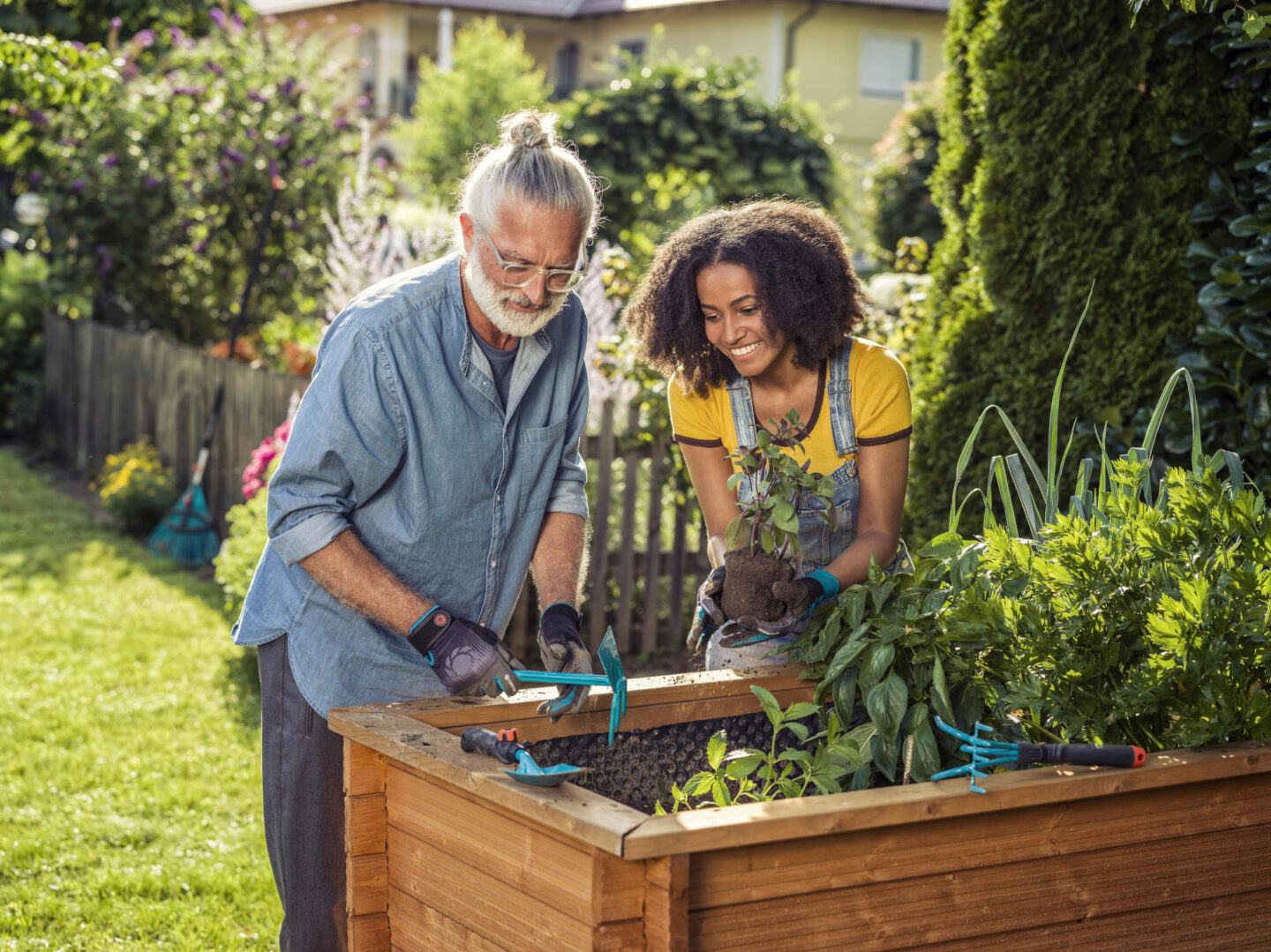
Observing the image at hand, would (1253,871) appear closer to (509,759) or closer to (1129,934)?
(1129,934)

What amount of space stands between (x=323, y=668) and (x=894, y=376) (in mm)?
1184

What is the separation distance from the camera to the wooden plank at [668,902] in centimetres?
154

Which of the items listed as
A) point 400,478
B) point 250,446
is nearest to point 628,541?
point 250,446

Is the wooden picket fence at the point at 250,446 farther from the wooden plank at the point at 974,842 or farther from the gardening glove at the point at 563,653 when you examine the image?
the wooden plank at the point at 974,842

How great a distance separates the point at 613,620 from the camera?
6250 mm

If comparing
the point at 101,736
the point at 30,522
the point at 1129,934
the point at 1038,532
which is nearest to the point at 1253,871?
the point at 1129,934

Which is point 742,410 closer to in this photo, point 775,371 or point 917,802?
point 775,371

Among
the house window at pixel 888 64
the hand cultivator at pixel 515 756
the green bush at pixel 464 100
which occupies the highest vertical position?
the house window at pixel 888 64

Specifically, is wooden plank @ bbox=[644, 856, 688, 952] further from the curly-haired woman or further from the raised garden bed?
the curly-haired woman

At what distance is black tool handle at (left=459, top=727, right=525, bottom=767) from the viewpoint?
1767 mm

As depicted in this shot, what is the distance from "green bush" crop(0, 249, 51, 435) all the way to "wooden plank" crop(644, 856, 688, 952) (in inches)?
483

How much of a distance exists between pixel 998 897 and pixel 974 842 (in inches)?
3.5

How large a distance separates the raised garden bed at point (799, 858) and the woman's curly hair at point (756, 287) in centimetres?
88

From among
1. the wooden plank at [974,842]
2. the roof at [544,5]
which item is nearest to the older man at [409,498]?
the wooden plank at [974,842]
